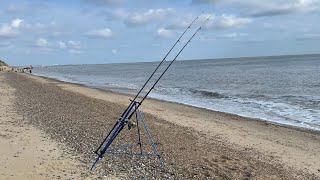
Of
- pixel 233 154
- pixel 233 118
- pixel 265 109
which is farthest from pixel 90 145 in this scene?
pixel 265 109

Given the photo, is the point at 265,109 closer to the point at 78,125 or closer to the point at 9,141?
the point at 78,125

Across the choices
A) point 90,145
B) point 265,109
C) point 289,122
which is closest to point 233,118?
point 289,122

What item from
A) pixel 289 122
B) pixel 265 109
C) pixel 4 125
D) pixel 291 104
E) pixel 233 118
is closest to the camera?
pixel 4 125

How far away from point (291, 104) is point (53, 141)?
61.0 feet

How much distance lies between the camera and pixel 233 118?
19.5 meters

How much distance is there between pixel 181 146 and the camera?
37.4ft

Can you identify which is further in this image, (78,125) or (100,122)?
(100,122)

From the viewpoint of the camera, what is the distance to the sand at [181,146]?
28.7 ft

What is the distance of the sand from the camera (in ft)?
28.7

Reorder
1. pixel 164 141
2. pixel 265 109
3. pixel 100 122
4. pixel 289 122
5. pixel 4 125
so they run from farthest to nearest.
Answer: pixel 265 109 → pixel 289 122 → pixel 100 122 → pixel 4 125 → pixel 164 141

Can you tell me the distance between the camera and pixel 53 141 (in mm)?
11273

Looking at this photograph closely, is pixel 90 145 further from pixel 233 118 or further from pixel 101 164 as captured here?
pixel 233 118

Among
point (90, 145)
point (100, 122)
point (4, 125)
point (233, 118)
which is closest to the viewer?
point (90, 145)

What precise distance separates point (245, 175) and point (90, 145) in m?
4.59
